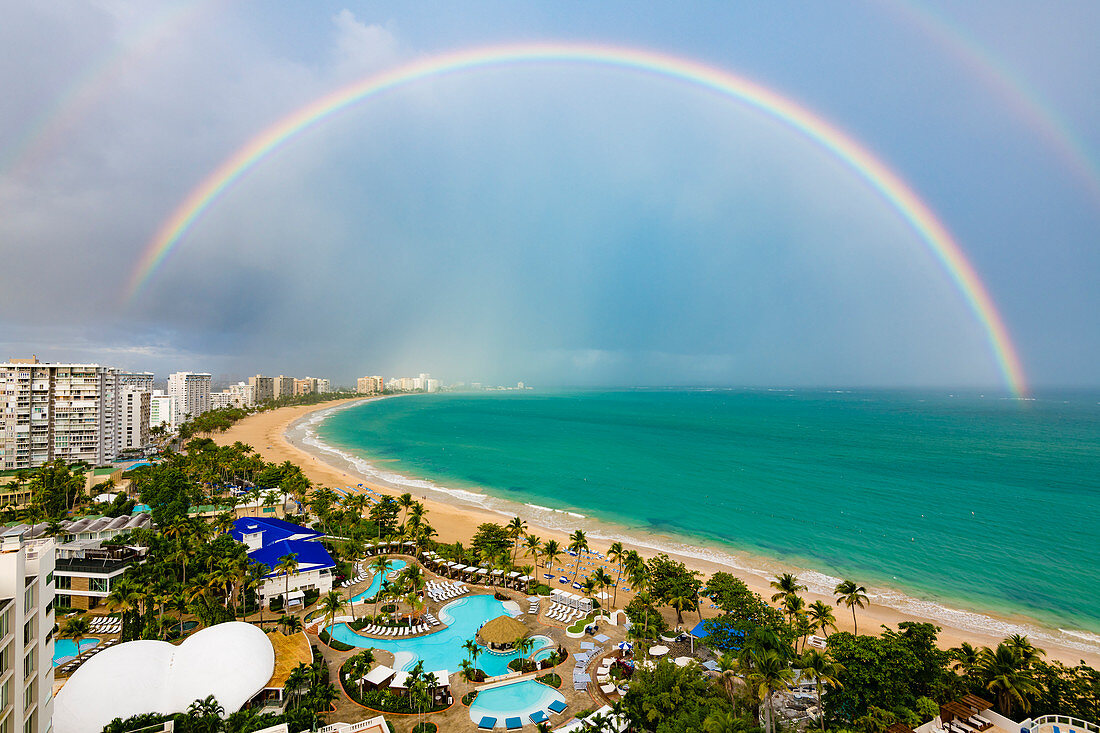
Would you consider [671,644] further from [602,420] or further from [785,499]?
[602,420]

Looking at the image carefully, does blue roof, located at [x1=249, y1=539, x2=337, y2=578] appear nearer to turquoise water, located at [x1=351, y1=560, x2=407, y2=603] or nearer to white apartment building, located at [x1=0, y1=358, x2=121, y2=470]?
turquoise water, located at [x1=351, y1=560, x2=407, y2=603]

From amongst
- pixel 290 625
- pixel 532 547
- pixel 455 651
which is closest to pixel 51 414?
pixel 290 625

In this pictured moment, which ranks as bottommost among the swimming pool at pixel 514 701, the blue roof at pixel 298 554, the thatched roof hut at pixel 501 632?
the swimming pool at pixel 514 701

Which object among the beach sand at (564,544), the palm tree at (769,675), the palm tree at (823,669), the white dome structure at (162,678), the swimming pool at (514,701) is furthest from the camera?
the beach sand at (564,544)

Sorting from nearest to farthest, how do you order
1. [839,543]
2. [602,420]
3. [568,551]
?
[568,551] < [839,543] < [602,420]

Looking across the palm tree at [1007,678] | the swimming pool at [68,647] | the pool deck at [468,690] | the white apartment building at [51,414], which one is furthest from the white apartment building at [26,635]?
the white apartment building at [51,414]

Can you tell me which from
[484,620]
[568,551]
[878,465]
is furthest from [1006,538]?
[484,620]

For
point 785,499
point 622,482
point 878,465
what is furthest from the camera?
point 878,465

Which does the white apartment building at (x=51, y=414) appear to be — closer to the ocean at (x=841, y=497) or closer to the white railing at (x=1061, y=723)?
the ocean at (x=841, y=497)
